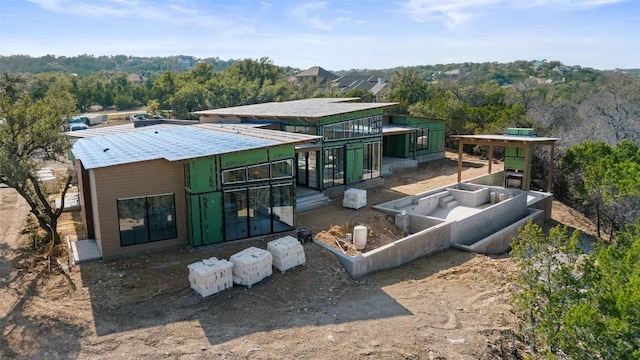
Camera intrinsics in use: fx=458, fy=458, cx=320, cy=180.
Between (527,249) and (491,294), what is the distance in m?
2.48

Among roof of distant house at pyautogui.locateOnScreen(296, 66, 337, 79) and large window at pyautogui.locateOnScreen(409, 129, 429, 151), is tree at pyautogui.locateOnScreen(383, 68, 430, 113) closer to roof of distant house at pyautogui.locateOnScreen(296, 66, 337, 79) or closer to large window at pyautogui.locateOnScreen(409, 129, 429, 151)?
large window at pyautogui.locateOnScreen(409, 129, 429, 151)

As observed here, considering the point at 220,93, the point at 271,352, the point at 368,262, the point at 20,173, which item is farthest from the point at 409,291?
the point at 220,93

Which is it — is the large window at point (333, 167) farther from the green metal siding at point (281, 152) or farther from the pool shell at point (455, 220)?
the green metal siding at point (281, 152)

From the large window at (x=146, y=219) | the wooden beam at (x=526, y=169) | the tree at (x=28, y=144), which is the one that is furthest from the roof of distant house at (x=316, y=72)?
the large window at (x=146, y=219)

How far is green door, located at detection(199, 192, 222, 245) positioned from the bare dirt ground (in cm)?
38

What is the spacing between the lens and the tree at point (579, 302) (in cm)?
757

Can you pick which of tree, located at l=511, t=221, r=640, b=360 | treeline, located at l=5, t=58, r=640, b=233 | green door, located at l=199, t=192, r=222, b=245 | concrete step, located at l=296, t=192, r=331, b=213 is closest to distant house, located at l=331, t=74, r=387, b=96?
treeline, located at l=5, t=58, r=640, b=233

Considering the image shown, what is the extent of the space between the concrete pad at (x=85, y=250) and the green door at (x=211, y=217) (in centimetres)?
299

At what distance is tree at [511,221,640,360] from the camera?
757 centimetres

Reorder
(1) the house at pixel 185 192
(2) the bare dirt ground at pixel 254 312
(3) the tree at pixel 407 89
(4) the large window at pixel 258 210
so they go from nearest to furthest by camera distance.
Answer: (2) the bare dirt ground at pixel 254 312 → (1) the house at pixel 185 192 → (4) the large window at pixel 258 210 → (3) the tree at pixel 407 89

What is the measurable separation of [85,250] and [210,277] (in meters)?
4.94

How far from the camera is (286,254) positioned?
41.0 ft

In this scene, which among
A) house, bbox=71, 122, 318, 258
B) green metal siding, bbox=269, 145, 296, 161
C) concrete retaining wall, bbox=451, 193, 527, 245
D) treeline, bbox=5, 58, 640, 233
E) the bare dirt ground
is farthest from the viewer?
treeline, bbox=5, 58, 640, 233

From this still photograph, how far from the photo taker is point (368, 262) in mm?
13523
